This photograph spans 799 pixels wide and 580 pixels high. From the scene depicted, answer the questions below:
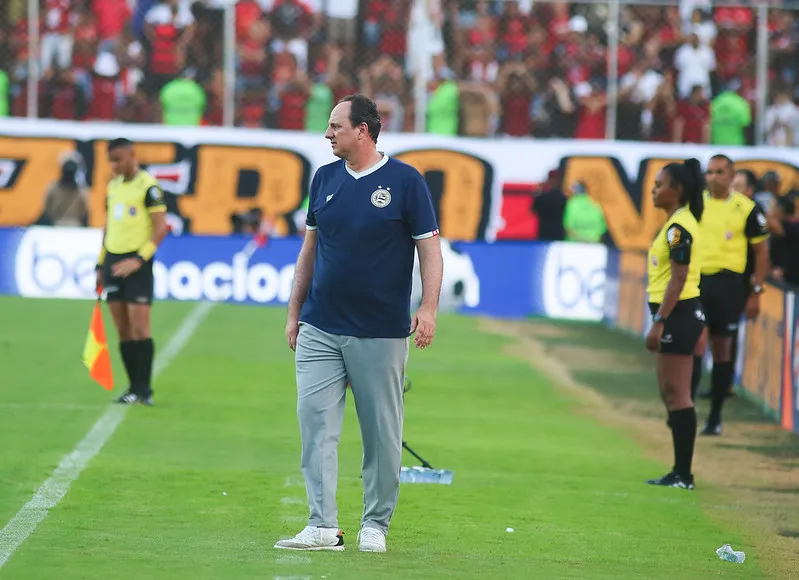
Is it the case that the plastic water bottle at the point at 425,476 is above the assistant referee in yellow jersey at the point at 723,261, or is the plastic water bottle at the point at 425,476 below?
below

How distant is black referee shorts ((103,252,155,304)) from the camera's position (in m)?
12.6

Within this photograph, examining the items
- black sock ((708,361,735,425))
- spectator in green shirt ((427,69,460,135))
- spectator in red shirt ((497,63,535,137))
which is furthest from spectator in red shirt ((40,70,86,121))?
black sock ((708,361,735,425))

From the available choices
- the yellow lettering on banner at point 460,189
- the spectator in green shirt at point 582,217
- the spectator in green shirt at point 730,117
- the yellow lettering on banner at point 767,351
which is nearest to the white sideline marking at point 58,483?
the yellow lettering on banner at point 767,351

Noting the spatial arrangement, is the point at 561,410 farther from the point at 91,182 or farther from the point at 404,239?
the point at 91,182

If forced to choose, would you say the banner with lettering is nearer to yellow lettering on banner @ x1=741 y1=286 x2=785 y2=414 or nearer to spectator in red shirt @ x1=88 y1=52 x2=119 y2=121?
spectator in red shirt @ x1=88 y1=52 x2=119 y2=121

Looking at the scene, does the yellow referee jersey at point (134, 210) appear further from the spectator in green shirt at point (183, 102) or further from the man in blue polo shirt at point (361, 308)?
the spectator in green shirt at point (183, 102)

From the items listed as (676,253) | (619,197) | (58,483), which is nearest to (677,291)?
(676,253)

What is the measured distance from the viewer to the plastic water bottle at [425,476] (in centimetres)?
976

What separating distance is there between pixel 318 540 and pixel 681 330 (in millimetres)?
3263

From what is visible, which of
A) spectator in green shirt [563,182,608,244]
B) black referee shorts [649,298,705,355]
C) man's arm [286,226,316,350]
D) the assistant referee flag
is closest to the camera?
man's arm [286,226,316,350]

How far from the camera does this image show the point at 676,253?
9359mm

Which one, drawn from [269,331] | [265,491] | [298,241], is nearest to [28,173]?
[298,241]

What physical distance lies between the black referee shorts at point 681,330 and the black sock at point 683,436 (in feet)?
1.46

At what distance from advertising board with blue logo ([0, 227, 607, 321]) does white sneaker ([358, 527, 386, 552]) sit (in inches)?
630
